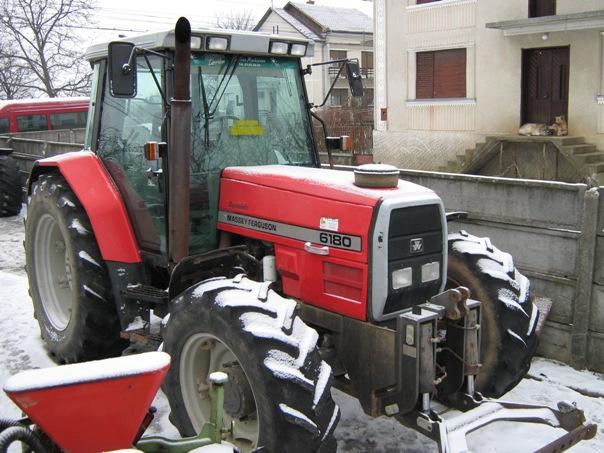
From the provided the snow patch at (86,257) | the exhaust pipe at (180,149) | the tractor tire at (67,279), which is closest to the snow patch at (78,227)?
the tractor tire at (67,279)

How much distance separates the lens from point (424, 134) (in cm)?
1900

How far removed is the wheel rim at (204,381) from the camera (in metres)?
3.58

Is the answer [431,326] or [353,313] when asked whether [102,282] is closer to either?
[353,313]

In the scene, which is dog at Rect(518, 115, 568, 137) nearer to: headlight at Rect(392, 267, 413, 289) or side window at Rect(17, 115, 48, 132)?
side window at Rect(17, 115, 48, 132)

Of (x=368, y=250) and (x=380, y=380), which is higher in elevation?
(x=368, y=250)

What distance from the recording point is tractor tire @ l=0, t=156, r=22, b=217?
12.1 m

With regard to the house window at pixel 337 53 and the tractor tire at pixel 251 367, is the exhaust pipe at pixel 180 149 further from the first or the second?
the house window at pixel 337 53

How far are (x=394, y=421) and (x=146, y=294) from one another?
5.95ft

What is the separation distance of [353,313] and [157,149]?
155cm

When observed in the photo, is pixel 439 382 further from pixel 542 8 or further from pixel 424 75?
pixel 424 75

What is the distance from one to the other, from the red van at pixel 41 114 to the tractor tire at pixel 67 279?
1370 cm

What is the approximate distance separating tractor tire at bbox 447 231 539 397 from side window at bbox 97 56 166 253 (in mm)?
1970

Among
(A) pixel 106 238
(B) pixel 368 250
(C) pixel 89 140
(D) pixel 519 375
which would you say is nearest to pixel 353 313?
(B) pixel 368 250

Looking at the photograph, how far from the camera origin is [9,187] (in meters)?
12.2
